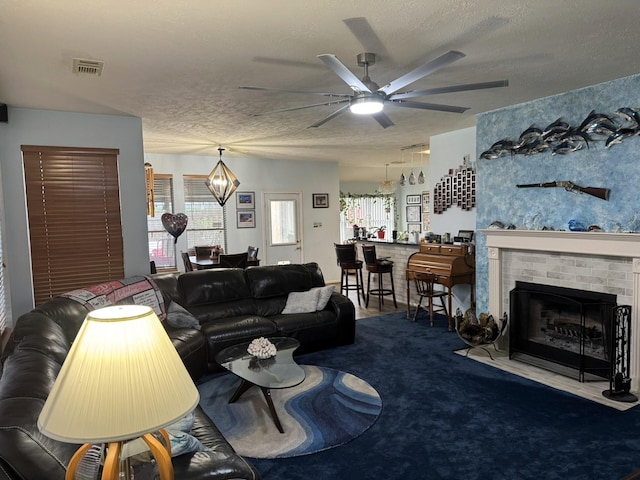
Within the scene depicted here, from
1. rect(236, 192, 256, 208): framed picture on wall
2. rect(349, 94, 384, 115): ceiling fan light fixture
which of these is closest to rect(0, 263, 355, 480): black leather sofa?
rect(349, 94, 384, 115): ceiling fan light fixture

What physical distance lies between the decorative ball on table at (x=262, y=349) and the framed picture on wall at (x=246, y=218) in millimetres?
4639

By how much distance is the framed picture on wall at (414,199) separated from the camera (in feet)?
34.5

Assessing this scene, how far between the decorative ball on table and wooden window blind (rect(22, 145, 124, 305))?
2.03m

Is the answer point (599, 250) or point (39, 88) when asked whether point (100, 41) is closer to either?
point (39, 88)

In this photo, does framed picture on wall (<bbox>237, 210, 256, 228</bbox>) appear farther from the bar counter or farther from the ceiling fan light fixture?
the ceiling fan light fixture

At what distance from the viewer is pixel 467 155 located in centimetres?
553

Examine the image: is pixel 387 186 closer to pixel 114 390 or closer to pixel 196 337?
pixel 196 337

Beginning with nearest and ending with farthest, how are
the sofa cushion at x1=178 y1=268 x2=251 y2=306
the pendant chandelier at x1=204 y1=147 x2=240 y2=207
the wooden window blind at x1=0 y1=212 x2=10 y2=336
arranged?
the wooden window blind at x1=0 y1=212 x2=10 y2=336 → the sofa cushion at x1=178 y1=268 x2=251 y2=306 → the pendant chandelier at x1=204 y1=147 x2=240 y2=207

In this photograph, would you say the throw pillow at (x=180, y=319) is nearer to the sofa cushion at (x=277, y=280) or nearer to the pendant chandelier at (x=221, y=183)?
the sofa cushion at (x=277, y=280)

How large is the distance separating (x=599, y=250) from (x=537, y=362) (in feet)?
4.05

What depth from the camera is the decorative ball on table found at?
3.35 meters

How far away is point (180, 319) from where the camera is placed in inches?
163

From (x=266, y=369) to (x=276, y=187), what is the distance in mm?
5295

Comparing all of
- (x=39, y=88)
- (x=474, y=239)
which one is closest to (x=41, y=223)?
(x=39, y=88)
